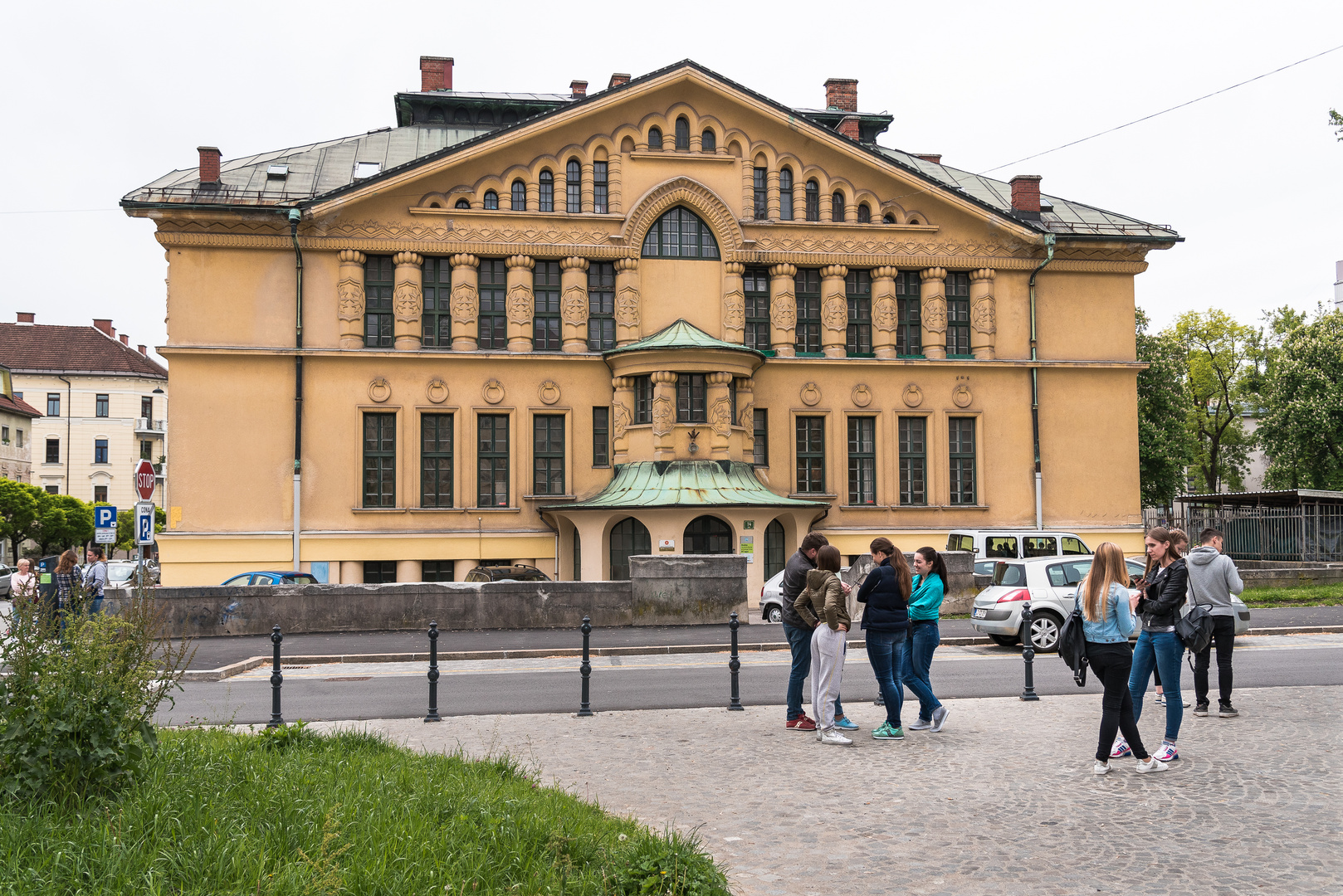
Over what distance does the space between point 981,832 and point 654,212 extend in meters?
28.2

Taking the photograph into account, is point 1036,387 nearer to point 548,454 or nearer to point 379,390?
point 548,454

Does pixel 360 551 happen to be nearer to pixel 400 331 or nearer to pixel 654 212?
pixel 400 331

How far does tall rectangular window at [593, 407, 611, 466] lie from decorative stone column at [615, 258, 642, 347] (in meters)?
2.21

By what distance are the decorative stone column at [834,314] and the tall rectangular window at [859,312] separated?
1.34ft

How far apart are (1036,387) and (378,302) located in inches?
820

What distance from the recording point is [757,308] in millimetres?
34312

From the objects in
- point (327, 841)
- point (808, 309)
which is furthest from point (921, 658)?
point (808, 309)

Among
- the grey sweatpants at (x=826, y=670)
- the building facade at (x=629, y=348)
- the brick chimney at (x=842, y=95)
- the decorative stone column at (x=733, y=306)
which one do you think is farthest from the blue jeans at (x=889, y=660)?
the brick chimney at (x=842, y=95)

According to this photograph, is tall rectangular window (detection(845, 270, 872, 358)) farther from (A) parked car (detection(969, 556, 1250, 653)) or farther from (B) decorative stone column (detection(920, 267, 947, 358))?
(A) parked car (detection(969, 556, 1250, 653))

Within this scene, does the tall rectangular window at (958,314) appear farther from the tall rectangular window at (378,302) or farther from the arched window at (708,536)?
the tall rectangular window at (378,302)

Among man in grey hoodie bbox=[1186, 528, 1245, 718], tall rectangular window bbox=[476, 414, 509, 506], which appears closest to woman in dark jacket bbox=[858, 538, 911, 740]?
man in grey hoodie bbox=[1186, 528, 1245, 718]

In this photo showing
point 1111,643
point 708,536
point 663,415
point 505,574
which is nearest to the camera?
point 1111,643

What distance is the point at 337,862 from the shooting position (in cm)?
570

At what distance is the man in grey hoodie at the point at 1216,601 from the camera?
38.1 ft
